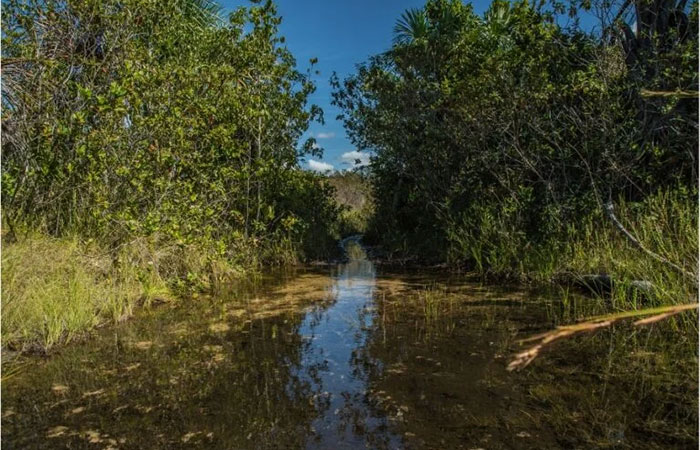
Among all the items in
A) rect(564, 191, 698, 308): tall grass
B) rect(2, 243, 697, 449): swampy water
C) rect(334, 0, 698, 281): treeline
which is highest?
rect(334, 0, 698, 281): treeline

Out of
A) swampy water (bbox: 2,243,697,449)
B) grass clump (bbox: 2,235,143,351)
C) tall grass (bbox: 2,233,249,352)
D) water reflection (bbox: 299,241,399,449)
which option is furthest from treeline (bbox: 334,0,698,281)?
grass clump (bbox: 2,235,143,351)

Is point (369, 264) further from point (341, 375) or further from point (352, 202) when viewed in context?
point (352, 202)

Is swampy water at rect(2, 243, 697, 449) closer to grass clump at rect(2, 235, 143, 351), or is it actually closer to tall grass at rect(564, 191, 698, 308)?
grass clump at rect(2, 235, 143, 351)

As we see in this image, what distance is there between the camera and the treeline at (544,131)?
7.21m

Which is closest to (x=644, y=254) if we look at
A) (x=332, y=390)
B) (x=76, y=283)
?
(x=332, y=390)

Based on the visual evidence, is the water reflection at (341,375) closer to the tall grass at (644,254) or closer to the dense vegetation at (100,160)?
the dense vegetation at (100,160)

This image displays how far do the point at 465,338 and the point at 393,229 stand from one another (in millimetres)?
9438

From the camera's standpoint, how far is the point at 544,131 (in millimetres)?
8508

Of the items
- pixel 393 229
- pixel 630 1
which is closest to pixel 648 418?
pixel 630 1

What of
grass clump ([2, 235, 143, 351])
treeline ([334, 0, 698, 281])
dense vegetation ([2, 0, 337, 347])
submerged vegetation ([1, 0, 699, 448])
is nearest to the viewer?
submerged vegetation ([1, 0, 699, 448])

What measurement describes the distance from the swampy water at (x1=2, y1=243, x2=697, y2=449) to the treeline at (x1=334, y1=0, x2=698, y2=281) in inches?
95.9

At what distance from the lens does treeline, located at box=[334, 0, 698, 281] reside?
7215 millimetres

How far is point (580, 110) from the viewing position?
26.8 feet

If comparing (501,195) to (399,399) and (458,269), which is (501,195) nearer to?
→ (458,269)
